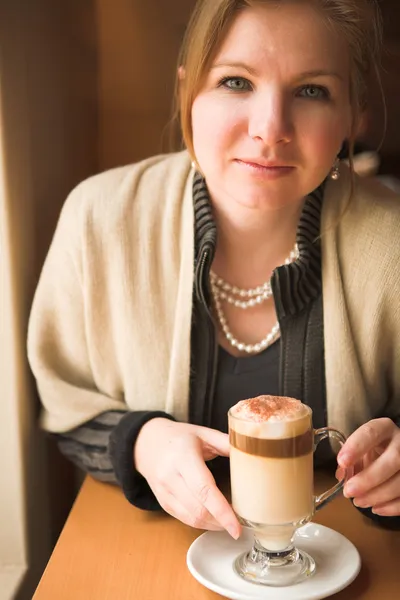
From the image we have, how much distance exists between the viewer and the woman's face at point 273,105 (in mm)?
1094

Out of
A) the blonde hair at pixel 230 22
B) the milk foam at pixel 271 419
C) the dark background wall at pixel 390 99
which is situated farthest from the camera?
the dark background wall at pixel 390 99

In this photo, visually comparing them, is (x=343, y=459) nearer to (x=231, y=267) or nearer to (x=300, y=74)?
(x=231, y=267)

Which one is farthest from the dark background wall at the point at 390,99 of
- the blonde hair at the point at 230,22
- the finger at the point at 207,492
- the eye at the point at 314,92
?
the finger at the point at 207,492

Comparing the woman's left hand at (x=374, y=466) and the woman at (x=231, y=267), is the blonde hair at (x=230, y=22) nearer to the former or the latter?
the woman at (x=231, y=267)

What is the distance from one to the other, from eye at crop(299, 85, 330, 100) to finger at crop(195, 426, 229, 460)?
517 millimetres

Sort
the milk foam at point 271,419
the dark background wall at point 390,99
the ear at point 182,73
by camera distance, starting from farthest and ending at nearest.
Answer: the dark background wall at point 390,99
the ear at point 182,73
the milk foam at point 271,419

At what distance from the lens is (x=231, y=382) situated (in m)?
1.24

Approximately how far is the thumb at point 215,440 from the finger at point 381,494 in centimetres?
19

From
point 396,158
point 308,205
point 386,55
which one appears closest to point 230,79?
point 308,205

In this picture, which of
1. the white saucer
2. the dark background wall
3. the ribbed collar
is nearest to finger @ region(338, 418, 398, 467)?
the white saucer

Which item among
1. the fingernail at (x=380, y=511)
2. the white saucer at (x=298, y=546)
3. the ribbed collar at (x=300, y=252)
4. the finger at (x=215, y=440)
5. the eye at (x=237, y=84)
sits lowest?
the white saucer at (x=298, y=546)

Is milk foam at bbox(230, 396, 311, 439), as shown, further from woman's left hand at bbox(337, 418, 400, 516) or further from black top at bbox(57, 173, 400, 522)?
black top at bbox(57, 173, 400, 522)

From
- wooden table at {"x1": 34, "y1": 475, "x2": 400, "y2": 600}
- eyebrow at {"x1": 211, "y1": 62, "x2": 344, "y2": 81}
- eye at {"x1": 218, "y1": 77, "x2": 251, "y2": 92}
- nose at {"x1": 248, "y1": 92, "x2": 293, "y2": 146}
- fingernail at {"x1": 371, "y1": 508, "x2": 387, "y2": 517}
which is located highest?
eyebrow at {"x1": 211, "y1": 62, "x2": 344, "y2": 81}

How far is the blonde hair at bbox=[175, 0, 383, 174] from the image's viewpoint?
112cm
